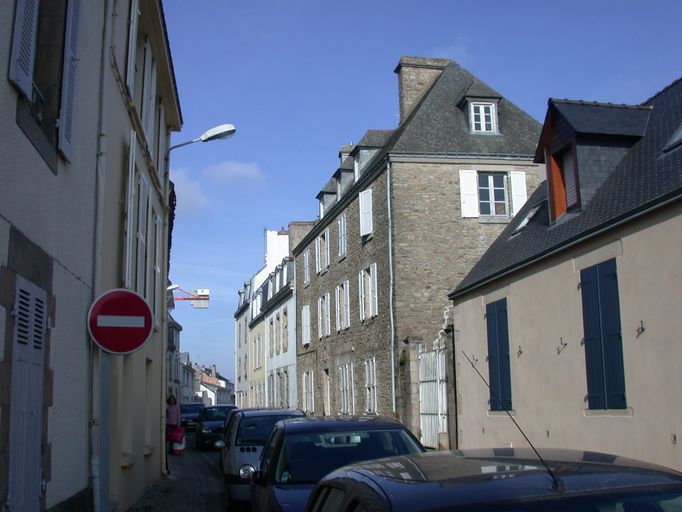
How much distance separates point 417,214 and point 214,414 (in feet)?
34.4

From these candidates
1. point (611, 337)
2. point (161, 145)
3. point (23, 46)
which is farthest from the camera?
point (161, 145)

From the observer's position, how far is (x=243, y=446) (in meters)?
12.2

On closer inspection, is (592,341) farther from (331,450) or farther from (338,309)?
(338,309)

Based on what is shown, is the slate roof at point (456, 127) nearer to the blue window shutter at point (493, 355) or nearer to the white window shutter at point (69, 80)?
the blue window shutter at point (493, 355)

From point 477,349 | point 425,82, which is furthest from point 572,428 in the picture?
point 425,82

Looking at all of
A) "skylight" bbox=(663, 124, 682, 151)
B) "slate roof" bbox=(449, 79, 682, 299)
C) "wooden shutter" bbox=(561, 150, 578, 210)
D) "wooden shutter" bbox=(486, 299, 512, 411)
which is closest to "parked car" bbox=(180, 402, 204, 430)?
"wooden shutter" bbox=(486, 299, 512, 411)

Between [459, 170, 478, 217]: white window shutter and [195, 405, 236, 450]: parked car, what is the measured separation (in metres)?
10.5

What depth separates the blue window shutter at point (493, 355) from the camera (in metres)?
15.8

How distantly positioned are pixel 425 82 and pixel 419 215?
23.6ft

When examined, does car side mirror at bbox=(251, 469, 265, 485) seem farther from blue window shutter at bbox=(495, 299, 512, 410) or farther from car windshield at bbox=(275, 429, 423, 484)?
blue window shutter at bbox=(495, 299, 512, 410)

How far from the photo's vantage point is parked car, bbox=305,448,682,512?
2715mm

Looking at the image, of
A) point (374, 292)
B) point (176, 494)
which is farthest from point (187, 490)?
point (374, 292)

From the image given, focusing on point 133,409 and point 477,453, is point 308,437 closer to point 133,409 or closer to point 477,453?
point 477,453

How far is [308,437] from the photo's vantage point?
720cm
